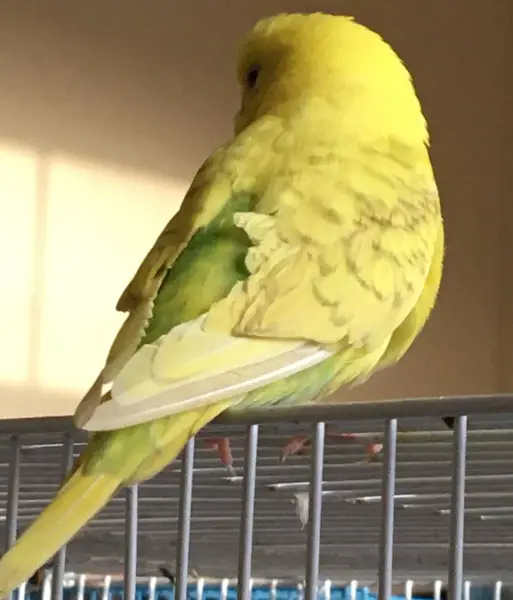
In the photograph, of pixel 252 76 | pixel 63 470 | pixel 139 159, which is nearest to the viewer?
pixel 63 470

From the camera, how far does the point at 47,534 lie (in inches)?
16.7

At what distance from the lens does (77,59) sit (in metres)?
1.40

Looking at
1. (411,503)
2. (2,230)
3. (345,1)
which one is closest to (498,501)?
(411,503)

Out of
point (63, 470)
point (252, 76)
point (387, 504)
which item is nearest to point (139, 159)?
point (252, 76)

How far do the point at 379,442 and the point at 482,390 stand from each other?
126cm

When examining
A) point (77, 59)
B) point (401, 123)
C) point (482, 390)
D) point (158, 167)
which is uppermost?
point (77, 59)

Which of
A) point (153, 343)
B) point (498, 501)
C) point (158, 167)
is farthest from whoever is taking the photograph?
point (158, 167)

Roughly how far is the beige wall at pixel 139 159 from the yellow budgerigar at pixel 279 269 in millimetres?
734

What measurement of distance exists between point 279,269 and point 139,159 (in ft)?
3.24

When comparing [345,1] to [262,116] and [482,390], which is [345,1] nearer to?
[482,390]

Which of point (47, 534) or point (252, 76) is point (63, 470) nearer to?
point (47, 534)

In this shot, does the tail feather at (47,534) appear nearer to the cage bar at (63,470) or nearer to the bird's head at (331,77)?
the cage bar at (63,470)

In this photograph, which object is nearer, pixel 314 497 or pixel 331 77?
pixel 314 497

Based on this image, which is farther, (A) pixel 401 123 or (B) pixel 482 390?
(B) pixel 482 390
